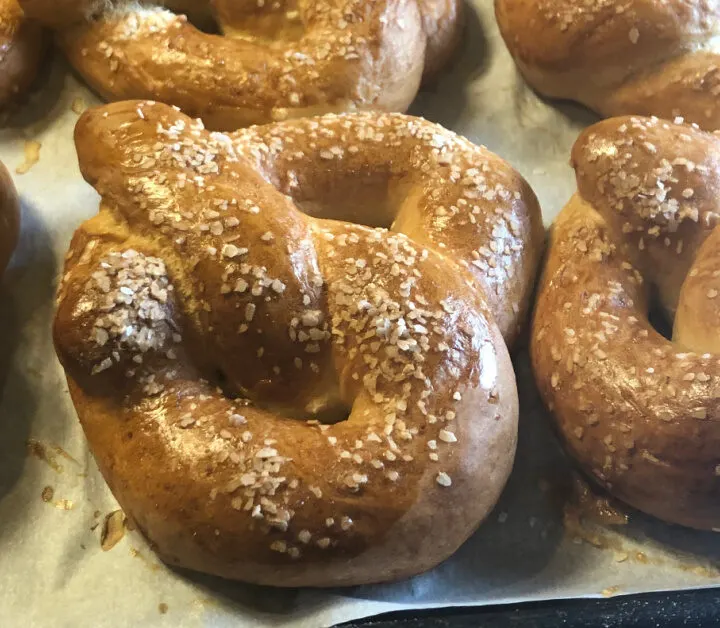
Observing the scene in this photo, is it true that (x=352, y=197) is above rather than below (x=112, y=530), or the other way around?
above

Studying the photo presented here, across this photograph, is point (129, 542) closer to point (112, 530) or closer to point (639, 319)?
point (112, 530)

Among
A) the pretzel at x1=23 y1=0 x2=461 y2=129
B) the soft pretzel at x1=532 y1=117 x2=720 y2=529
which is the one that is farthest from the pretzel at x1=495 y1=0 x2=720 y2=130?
the pretzel at x1=23 y1=0 x2=461 y2=129

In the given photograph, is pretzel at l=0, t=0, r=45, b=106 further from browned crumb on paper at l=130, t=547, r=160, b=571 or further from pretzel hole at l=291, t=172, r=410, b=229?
browned crumb on paper at l=130, t=547, r=160, b=571

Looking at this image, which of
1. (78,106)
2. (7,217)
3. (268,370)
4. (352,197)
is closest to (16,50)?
(78,106)

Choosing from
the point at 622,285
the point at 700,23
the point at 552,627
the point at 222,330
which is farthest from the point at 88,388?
the point at 700,23

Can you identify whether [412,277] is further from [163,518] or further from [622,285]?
[163,518]
